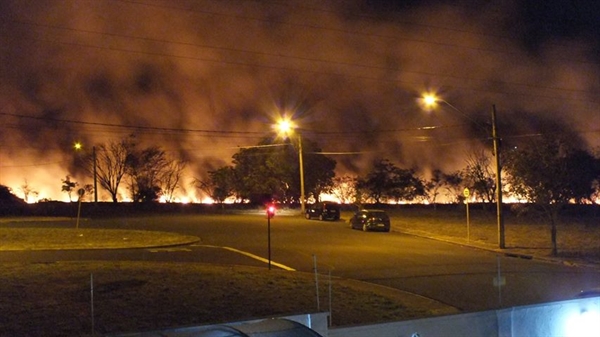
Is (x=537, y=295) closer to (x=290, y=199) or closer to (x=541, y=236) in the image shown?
(x=541, y=236)

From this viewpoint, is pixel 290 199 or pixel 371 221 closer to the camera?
pixel 371 221

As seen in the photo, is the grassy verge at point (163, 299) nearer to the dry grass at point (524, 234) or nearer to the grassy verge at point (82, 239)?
the grassy verge at point (82, 239)

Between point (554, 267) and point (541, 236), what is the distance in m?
15.6

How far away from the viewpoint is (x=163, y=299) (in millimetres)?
16188

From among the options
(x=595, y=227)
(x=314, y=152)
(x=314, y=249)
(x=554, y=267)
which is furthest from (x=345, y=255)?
(x=314, y=152)

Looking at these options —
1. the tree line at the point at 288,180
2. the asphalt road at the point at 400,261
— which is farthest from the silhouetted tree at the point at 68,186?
the asphalt road at the point at 400,261

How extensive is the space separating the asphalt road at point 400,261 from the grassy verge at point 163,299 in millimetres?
2242

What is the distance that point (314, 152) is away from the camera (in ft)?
273

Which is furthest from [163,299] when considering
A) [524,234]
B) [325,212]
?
[325,212]

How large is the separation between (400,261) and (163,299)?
1357 centimetres

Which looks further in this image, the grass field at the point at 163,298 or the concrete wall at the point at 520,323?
the grass field at the point at 163,298

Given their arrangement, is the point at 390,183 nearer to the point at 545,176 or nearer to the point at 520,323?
the point at 545,176

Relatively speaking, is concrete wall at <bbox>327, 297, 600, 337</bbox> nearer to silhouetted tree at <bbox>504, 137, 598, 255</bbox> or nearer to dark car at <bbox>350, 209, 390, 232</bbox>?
silhouetted tree at <bbox>504, 137, 598, 255</bbox>

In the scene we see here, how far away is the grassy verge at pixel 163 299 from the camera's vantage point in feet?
45.1
